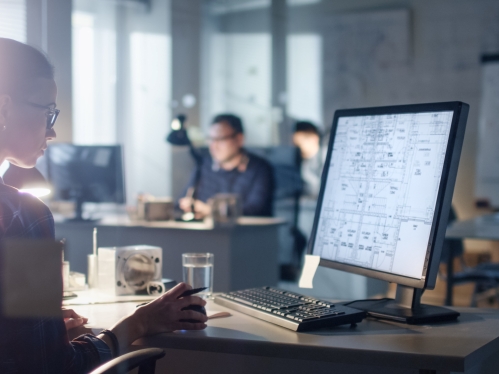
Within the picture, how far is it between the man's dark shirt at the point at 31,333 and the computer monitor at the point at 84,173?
265cm

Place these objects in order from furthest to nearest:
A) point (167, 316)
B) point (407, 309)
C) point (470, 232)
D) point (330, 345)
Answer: point (470, 232) < point (407, 309) < point (167, 316) < point (330, 345)

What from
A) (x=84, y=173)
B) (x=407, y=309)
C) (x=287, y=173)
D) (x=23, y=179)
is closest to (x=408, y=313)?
(x=407, y=309)

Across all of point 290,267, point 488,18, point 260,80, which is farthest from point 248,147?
point 488,18

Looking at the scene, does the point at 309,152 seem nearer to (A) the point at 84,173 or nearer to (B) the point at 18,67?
(A) the point at 84,173

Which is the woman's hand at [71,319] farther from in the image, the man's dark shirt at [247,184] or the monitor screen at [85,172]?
the man's dark shirt at [247,184]

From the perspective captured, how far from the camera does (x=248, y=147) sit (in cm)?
573

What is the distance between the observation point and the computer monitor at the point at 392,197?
4.54 feet

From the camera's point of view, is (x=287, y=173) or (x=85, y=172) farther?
(x=287, y=173)

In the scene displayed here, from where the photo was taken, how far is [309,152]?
19.1 ft

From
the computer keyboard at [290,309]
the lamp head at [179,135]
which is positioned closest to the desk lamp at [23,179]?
the computer keyboard at [290,309]

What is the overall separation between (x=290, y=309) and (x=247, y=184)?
3303 mm

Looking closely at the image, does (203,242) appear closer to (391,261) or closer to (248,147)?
(248,147)

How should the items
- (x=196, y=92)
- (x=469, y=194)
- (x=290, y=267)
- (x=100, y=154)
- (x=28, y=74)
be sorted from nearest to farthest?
(x=28, y=74)
(x=100, y=154)
(x=290, y=267)
(x=469, y=194)
(x=196, y=92)

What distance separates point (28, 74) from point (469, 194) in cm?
483
